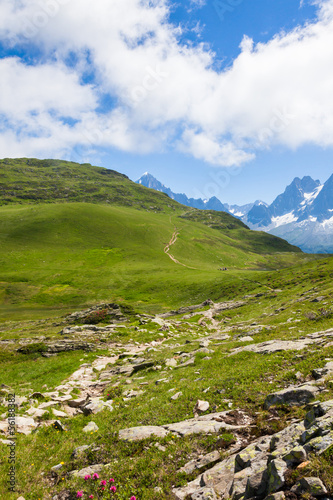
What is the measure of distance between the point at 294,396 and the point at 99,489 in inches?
344

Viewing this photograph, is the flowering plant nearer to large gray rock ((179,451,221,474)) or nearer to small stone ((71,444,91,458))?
small stone ((71,444,91,458))

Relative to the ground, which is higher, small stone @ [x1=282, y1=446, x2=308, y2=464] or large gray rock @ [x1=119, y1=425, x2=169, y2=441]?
small stone @ [x1=282, y1=446, x2=308, y2=464]

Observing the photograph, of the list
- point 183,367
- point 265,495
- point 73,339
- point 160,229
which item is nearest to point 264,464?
point 265,495

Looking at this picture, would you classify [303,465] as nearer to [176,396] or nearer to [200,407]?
[200,407]

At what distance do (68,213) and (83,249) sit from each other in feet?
180

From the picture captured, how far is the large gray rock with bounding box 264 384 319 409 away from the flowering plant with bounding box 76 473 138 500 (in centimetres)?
719

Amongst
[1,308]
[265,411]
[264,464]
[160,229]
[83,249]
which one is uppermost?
[160,229]

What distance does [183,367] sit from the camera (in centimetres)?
2127

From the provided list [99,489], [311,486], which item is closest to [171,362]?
[99,489]

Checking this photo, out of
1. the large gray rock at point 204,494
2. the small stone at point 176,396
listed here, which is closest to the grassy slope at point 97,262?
the small stone at point 176,396

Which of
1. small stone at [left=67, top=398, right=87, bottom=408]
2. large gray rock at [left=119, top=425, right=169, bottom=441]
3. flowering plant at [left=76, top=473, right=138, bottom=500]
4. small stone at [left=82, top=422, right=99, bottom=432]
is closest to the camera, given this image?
flowering plant at [left=76, top=473, right=138, bottom=500]

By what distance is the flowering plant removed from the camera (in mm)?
7938

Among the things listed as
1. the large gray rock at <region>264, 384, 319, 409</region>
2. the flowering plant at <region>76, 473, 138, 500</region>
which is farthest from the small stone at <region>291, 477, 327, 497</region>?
the flowering plant at <region>76, 473, 138, 500</region>

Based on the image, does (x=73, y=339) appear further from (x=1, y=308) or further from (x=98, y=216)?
(x=98, y=216)
